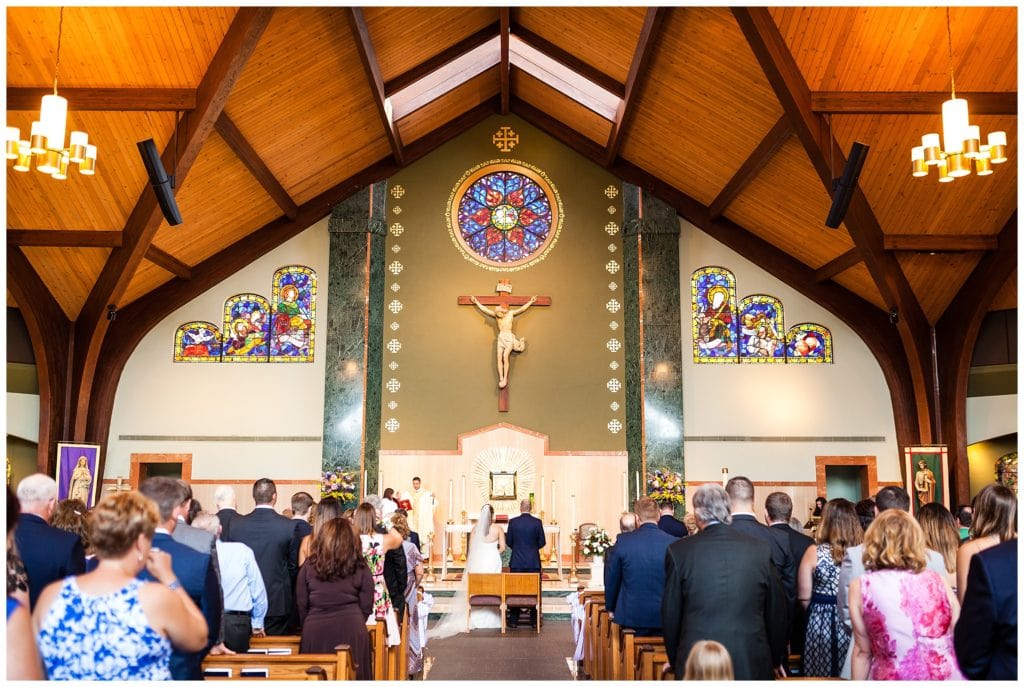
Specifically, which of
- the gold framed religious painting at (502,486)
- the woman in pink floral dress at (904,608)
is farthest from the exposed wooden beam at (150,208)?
the woman in pink floral dress at (904,608)

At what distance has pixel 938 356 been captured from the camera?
45.5 ft

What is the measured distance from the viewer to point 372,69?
12.7 metres

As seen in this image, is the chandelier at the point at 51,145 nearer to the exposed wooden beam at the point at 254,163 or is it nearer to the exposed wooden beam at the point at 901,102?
the exposed wooden beam at the point at 254,163

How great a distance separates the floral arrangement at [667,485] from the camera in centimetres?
1504

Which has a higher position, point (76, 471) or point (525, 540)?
point (76, 471)

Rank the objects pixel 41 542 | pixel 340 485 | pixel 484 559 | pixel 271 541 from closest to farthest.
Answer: pixel 41 542 < pixel 271 541 < pixel 484 559 < pixel 340 485

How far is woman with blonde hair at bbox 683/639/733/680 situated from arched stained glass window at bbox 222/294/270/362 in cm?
1406

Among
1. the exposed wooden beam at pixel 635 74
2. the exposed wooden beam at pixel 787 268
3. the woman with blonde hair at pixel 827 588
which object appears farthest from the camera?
the exposed wooden beam at pixel 787 268

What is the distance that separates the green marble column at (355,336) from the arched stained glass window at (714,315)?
5.59 meters

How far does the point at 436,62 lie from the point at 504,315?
14.5ft

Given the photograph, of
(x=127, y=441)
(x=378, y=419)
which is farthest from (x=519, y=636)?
(x=127, y=441)

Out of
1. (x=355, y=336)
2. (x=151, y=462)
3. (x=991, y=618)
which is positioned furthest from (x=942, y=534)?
(x=151, y=462)

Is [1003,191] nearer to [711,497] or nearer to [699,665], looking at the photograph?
[711,497]

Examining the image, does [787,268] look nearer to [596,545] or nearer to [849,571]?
[596,545]
